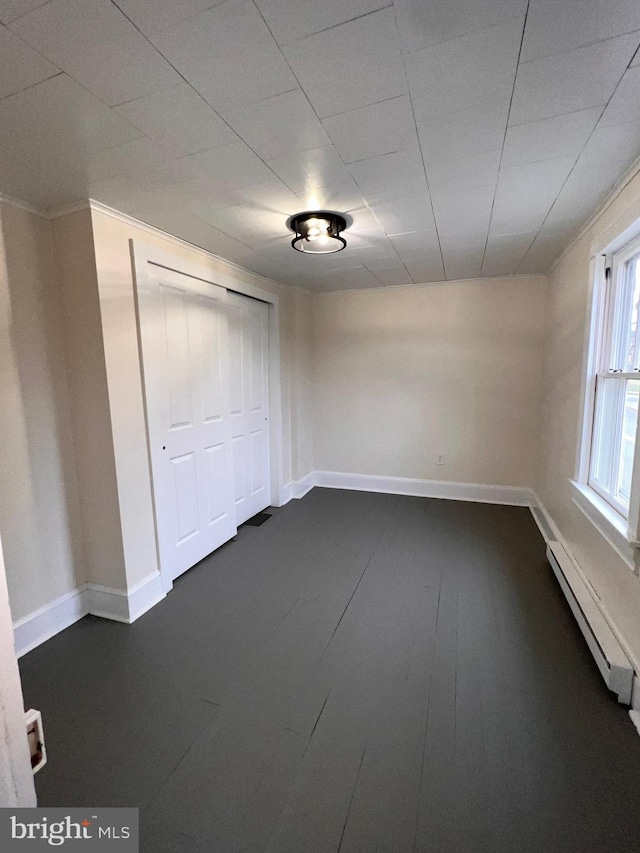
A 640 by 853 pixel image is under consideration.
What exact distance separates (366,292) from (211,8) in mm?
3366

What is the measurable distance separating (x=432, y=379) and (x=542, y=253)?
151cm

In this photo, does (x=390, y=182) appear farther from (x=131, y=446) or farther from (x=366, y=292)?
(x=366, y=292)

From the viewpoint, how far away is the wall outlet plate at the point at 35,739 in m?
0.64

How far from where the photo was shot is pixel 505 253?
2.95 m

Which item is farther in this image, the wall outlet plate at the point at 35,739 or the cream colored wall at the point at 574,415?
the cream colored wall at the point at 574,415

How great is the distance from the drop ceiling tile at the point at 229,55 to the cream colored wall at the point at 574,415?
1.66 metres

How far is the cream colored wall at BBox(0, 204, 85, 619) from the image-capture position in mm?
1852

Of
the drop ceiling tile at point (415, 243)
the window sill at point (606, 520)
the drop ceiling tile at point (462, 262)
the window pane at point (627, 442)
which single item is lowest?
the window sill at point (606, 520)

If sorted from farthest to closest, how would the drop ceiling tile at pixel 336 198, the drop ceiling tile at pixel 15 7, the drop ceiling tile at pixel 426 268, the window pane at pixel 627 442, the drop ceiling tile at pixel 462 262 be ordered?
the drop ceiling tile at pixel 426 268 → the drop ceiling tile at pixel 462 262 → the window pane at pixel 627 442 → the drop ceiling tile at pixel 336 198 → the drop ceiling tile at pixel 15 7

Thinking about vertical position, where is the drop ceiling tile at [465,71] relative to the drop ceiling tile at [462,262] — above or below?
below

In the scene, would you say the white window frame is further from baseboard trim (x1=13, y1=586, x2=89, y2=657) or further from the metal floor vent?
baseboard trim (x1=13, y1=586, x2=89, y2=657)

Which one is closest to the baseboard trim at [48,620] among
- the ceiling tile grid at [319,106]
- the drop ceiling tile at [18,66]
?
the ceiling tile grid at [319,106]

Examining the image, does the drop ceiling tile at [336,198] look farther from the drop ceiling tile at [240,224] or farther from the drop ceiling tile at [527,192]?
the drop ceiling tile at [527,192]

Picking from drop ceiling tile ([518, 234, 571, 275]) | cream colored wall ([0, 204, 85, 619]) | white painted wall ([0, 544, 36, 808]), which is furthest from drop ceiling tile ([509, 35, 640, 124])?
cream colored wall ([0, 204, 85, 619])
